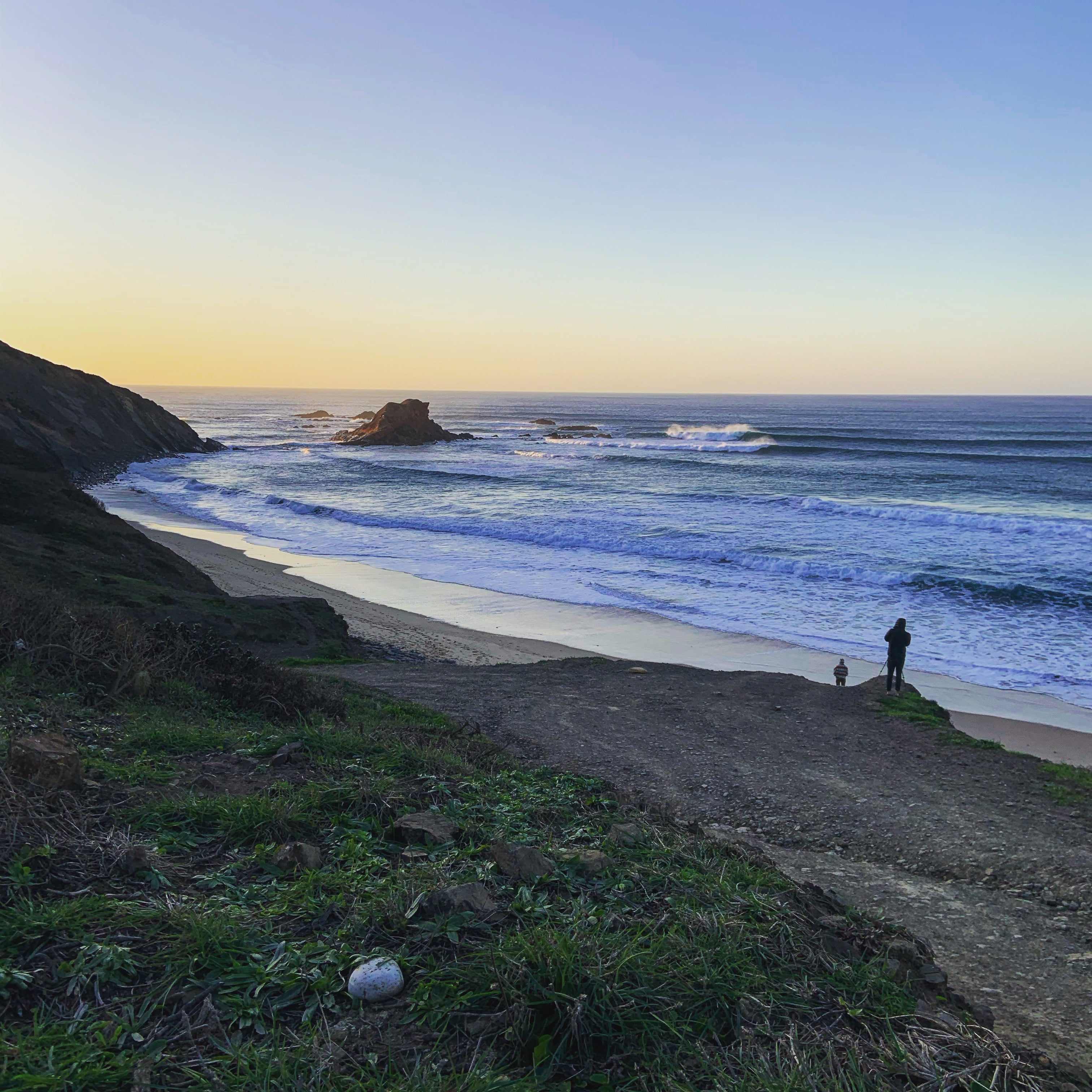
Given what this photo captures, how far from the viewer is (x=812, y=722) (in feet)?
37.5

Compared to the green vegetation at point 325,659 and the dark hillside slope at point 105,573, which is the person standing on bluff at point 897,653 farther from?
the dark hillside slope at point 105,573

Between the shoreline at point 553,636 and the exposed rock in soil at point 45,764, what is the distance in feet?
37.3

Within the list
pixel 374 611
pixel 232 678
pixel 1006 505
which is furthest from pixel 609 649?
pixel 1006 505

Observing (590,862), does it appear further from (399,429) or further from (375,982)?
(399,429)

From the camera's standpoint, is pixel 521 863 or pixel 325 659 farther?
pixel 325 659

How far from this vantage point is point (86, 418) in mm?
55219

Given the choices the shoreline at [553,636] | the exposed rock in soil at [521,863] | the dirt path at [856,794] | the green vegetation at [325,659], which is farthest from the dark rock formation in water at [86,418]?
the exposed rock in soil at [521,863]

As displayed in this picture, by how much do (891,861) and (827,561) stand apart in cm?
1900

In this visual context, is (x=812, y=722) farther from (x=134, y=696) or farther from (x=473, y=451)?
(x=473, y=451)

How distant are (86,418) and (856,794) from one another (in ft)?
195

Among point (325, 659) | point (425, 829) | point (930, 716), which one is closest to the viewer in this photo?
point (425, 829)

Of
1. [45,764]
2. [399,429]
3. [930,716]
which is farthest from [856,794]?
[399,429]

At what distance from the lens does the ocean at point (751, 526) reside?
19125mm

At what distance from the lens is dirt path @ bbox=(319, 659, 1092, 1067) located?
18.5ft
